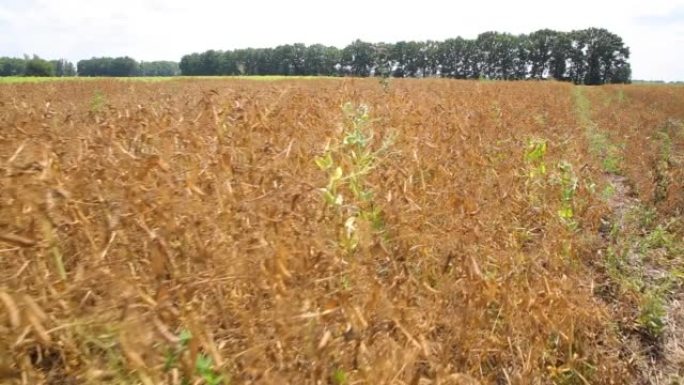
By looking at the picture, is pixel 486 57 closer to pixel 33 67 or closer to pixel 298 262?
pixel 33 67

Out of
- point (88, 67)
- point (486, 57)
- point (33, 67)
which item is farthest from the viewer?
point (486, 57)

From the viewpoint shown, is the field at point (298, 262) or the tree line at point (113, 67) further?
the tree line at point (113, 67)

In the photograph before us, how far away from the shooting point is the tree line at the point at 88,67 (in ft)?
137

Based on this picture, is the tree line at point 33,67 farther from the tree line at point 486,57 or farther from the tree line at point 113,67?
the tree line at point 486,57

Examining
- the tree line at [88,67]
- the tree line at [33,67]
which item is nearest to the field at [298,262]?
the tree line at [33,67]

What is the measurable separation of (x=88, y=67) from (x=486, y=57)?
4810 centimetres

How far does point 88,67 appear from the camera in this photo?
58.2 meters

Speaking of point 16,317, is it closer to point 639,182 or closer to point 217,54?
point 639,182

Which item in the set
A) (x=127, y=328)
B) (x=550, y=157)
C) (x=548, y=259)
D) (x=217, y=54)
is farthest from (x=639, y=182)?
(x=217, y=54)

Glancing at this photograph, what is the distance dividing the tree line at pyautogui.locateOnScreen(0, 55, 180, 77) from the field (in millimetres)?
44526

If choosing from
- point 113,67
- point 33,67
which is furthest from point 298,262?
point 113,67

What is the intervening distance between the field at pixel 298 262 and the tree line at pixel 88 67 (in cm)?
4453

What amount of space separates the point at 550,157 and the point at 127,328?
594 cm

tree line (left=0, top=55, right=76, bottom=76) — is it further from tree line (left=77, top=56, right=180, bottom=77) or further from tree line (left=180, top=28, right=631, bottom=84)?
tree line (left=180, top=28, right=631, bottom=84)
